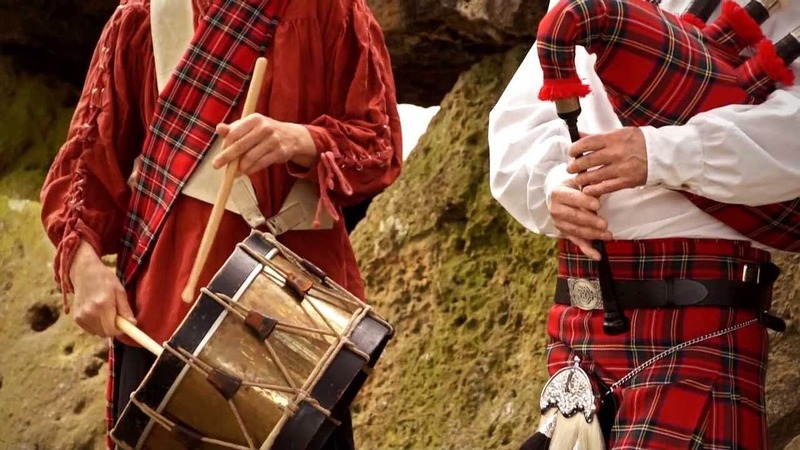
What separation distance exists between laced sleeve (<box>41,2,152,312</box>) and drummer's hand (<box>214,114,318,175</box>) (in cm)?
30

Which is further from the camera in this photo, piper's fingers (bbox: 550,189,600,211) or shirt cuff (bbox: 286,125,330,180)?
shirt cuff (bbox: 286,125,330,180)

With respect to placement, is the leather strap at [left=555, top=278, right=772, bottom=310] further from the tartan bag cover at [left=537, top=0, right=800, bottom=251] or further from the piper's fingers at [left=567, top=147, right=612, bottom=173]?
the piper's fingers at [left=567, top=147, right=612, bottom=173]

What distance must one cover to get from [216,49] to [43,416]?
182 centimetres

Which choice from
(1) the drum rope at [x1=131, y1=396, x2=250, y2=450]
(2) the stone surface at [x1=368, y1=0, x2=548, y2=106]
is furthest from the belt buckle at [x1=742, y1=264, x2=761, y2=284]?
(2) the stone surface at [x1=368, y1=0, x2=548, y2=106]

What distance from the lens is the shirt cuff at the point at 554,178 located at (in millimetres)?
1834

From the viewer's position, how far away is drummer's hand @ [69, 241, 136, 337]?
2.06 metres

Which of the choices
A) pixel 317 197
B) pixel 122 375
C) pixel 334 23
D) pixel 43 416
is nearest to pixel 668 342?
pixel 317 197

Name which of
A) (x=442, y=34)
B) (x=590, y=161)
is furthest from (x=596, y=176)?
(x=442, y=34)

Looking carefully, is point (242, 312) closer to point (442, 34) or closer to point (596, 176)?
point (596, 176)

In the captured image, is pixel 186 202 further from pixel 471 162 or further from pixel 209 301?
pixel 471 162

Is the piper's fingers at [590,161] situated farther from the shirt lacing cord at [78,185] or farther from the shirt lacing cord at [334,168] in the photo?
the shirt lacing cord at [78,185]

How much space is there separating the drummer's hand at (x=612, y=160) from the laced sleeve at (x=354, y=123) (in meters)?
0.45

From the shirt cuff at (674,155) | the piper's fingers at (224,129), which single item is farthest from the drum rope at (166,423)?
the shirt cuff at (674,155)

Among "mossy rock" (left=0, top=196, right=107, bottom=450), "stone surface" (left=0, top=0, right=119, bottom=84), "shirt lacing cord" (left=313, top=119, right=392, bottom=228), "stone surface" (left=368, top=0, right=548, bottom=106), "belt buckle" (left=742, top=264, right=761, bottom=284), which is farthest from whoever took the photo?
"stone surface" (left=0, top=0, right=119, bottom=84)
